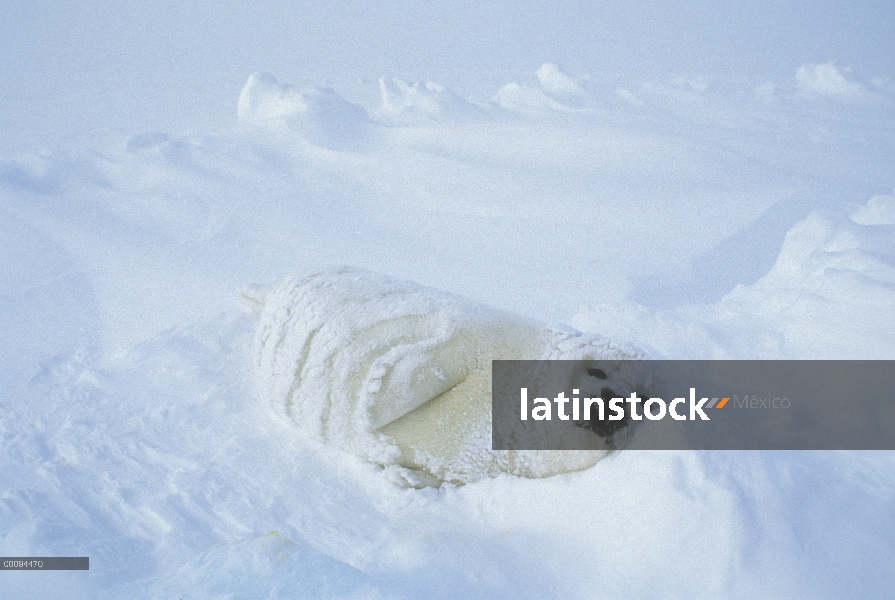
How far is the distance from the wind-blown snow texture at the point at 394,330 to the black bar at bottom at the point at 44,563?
29mm

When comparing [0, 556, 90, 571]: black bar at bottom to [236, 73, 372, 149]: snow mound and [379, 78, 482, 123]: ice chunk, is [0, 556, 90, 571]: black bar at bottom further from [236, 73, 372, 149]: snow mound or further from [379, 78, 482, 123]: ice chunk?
[379, 78, 482, 123]: ice chunk

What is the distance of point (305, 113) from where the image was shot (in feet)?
16.3

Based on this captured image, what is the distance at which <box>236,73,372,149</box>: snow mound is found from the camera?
16.2 feet

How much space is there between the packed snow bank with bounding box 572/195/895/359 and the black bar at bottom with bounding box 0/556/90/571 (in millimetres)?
2078

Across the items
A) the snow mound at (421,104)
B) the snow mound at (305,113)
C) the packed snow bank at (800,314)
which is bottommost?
the packed snow bank at (800,314)

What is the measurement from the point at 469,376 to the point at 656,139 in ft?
12.3

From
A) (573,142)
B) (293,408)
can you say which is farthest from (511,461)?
(573,142)

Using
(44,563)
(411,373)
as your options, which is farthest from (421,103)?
(44,563)

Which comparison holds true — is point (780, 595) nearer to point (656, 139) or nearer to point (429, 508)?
point (429, 508)

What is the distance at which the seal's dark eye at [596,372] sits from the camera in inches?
80.3

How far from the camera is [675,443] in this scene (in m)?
1.78

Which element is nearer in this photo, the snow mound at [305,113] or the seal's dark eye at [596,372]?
the seal's dark eye at [596,372]

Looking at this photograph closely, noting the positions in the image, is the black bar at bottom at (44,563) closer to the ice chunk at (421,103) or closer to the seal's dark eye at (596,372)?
the seal's dark eye at (596,372)

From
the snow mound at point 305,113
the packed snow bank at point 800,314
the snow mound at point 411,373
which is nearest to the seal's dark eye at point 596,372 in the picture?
the snow mound at point 411,373
